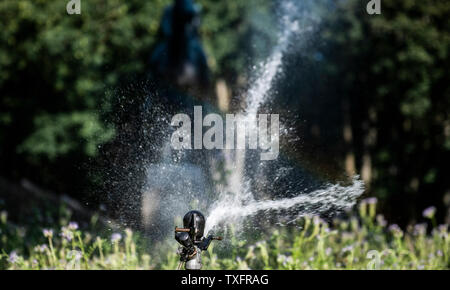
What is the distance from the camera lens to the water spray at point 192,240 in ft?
7.27

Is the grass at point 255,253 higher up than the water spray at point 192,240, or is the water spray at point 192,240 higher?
the water spray at point 192,240

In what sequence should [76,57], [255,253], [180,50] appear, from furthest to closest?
[76,57] < [180,50] < [255,253]

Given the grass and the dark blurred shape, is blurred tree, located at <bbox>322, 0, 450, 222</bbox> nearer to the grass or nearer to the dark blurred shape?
the dark blurred shape

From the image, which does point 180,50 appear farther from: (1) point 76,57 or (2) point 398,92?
(2) point 398,92

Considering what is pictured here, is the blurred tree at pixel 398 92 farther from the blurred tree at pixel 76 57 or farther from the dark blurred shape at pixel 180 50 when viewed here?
the dark blurred shape at pixel 180 50

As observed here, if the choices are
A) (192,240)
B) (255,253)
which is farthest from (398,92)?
(192,240)

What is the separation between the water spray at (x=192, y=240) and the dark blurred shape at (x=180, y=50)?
339cm

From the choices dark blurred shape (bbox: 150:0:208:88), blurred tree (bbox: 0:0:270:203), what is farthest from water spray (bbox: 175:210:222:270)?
blurred tree (bbox: 0:0:270:203)

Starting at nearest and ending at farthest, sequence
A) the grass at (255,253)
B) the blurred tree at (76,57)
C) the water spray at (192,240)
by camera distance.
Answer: the water spray at (192,240) → the grass at (255,253) → the blurred tree at (76,57)

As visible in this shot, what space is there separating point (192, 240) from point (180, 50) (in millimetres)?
3832

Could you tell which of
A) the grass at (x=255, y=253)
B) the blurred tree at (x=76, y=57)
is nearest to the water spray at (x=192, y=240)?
the grass at (x=255, y=253)

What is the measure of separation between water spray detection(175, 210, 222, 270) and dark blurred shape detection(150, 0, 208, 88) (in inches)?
133

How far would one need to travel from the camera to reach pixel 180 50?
566 cm
